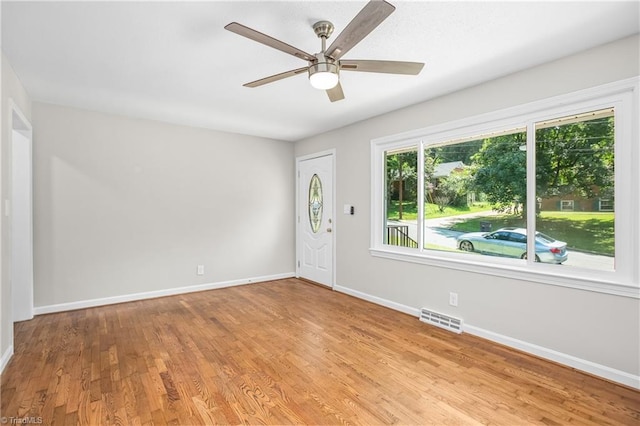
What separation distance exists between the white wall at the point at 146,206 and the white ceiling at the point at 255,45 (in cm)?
61

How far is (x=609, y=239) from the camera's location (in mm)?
2375

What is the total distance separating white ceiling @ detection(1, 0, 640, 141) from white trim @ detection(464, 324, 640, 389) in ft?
7.89

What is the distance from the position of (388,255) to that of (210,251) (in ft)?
8.92

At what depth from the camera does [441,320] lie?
3.31m

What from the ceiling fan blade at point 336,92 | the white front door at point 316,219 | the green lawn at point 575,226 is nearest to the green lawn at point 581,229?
the green lawn at point 575,226

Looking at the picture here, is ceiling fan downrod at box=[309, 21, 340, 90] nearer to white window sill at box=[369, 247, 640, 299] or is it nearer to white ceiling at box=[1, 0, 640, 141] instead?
white ceiling at box=[1, 0, 640, 141]

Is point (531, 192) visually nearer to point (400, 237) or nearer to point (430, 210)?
point (430, 210)

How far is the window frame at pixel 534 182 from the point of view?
87.3 inches

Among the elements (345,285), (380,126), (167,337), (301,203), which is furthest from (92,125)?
(345,285)

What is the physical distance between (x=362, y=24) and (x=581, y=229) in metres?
2.38

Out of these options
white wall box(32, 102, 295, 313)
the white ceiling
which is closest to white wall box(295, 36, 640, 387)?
the white ceiling

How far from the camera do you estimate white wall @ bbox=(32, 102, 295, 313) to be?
3727 millimetres

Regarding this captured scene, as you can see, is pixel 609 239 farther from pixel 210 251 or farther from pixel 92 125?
pixel 92 125

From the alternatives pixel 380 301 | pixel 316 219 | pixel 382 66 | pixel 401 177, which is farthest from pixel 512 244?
pixel 316 219
